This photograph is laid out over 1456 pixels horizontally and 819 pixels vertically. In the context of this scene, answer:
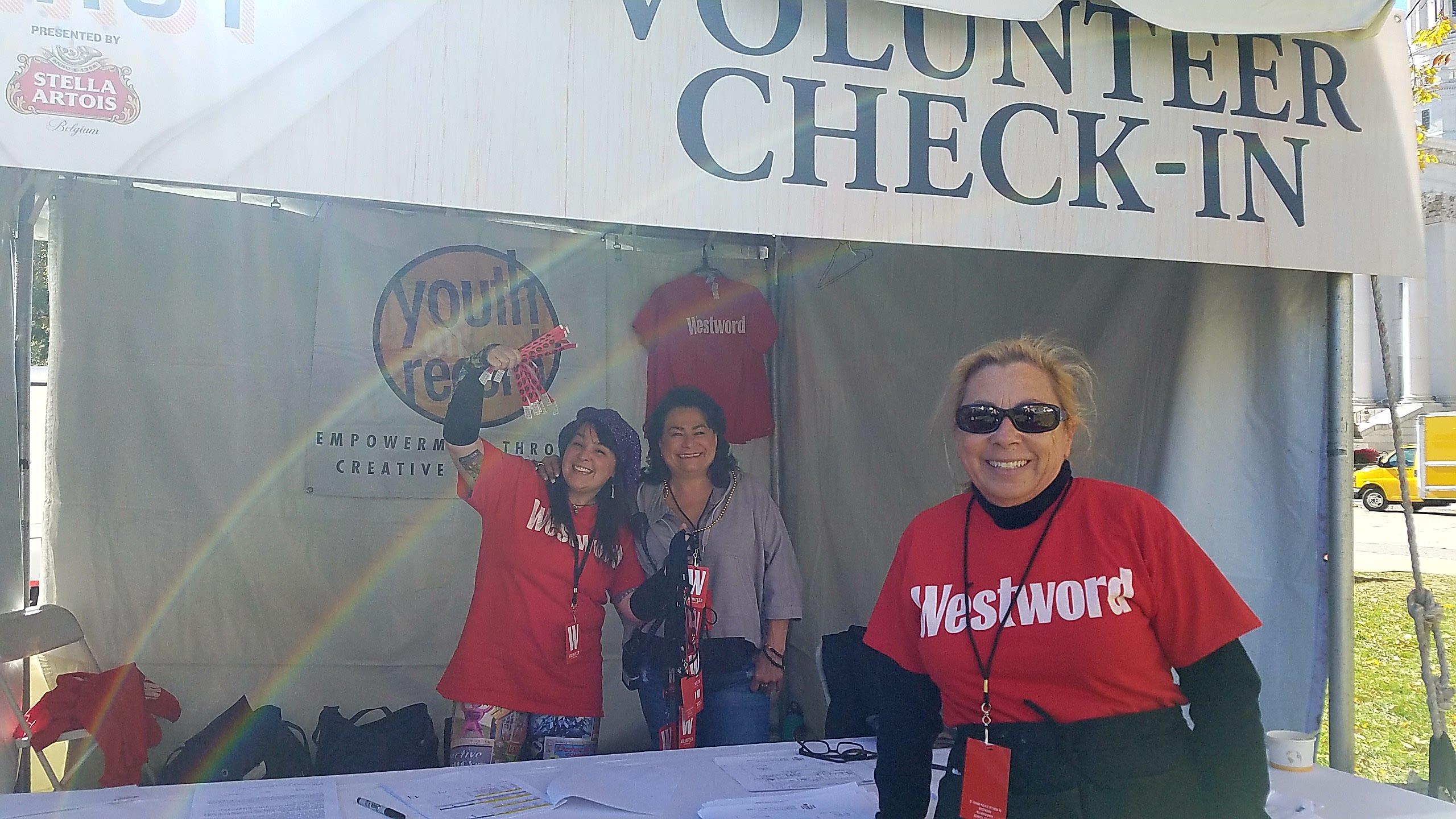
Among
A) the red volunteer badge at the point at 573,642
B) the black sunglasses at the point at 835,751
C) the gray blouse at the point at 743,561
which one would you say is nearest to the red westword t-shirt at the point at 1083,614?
the black sunglasses at the point at 835,751

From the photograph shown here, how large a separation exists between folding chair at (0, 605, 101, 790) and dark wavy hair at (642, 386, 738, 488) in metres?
1.86

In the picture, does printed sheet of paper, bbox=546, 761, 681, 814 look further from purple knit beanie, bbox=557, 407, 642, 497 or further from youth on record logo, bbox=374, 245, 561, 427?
youth on record logo, bbox=374, 245, 561, 427

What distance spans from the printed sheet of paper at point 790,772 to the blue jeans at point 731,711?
3.59 feet

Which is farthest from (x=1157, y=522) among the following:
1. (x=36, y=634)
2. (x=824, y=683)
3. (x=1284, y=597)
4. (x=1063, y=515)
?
(x=36, y=634)

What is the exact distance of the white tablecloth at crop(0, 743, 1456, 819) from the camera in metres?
1.73

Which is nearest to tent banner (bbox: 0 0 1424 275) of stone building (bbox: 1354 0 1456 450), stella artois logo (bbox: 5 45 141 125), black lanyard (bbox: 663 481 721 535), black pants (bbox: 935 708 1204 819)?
stella artois logo (bbox: 5 45 141 125)

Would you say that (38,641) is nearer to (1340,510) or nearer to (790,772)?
(790,772)

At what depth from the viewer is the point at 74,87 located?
1430mm

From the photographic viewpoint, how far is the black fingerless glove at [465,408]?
267cm

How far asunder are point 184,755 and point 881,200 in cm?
287

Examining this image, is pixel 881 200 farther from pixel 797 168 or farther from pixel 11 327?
pixel 11 327

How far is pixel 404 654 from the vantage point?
3.70 m

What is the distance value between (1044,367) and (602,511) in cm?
158

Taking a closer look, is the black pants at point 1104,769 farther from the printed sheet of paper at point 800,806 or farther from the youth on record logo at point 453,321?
the youth on record logo at point 453,321
